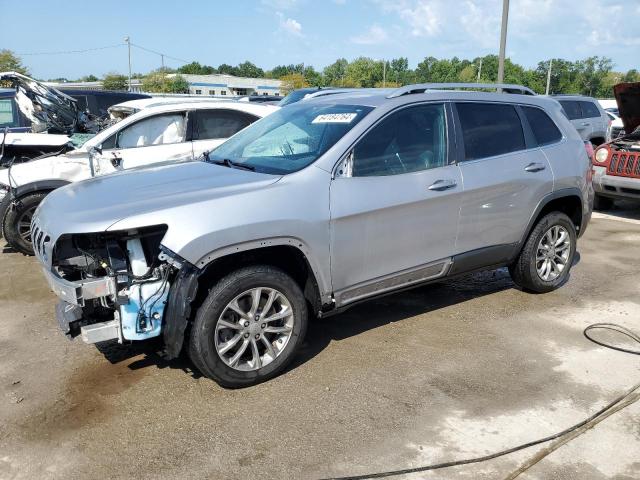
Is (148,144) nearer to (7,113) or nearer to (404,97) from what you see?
(404,97)

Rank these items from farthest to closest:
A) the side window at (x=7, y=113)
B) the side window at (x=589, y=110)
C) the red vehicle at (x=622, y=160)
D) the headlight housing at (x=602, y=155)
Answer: the side window at (x=589, y=110) → the side window at (x=7, y=113) → the headlight housing at (x=602, y=155) → the red vehicle at (x=622, y=160)

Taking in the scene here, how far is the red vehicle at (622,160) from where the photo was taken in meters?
8.66

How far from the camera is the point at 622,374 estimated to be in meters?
3.91

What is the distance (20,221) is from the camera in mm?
6750

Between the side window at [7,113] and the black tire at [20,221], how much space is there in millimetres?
4903

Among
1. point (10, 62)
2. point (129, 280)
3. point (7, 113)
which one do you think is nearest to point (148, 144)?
point (129, 280)

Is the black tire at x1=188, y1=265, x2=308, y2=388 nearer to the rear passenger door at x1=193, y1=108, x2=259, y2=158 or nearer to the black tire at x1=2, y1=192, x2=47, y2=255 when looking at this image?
the rear passenger door at x1=193, y1=108, x2=259, y2=158

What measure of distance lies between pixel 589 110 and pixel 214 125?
10.9 metres

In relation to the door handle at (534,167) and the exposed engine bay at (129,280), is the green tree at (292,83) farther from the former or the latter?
the exposed engine bay at (129,280)

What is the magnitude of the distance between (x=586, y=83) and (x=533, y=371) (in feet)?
355

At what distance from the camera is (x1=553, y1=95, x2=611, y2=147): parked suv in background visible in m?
14.0

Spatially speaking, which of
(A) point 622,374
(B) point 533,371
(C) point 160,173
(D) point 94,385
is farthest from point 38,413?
(A) point 622,374

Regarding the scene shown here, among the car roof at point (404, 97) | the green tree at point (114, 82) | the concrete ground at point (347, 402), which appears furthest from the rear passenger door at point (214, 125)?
the green tree at point (114, 82)

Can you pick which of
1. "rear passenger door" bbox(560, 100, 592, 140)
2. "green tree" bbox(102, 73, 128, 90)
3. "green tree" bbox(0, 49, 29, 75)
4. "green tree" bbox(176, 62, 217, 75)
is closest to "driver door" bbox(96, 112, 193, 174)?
"rear passenger door" bbox(560, 100, 592, 140)
